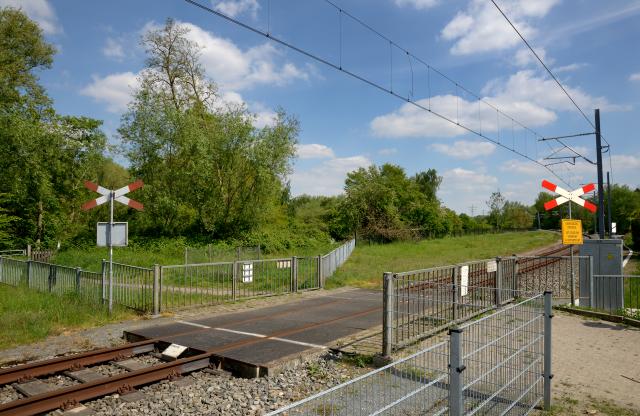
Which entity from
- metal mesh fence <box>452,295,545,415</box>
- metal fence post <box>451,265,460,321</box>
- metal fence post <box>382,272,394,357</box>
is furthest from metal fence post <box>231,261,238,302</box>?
metal mesh fence <box>452,295,545,415</box>

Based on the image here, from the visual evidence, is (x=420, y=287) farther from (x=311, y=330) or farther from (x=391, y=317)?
(x=311, y=330)

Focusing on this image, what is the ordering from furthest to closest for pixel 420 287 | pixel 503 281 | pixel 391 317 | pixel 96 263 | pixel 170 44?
pixel 170 44
pixel 96 263
pixel 503 281
pixel 420 287
pixel 391 317

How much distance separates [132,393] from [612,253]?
1284 centimetres

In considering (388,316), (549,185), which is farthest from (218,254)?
(388,316)

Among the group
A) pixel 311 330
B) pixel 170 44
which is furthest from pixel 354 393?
pixel 170 44

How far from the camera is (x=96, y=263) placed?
23.8 m

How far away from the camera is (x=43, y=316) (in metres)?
10.9

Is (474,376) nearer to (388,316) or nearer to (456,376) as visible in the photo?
(456,376)

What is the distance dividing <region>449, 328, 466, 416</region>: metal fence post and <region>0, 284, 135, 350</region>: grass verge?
8.98 metres

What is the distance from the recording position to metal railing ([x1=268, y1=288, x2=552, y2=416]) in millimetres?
3900

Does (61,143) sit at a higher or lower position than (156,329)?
higher

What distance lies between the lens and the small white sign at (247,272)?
15.2 meters

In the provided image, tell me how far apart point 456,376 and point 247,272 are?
12.0 m

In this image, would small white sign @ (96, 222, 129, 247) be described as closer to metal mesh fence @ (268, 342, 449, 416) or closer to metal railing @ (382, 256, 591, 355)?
metal railing @ (382, 256, 591, 355)
